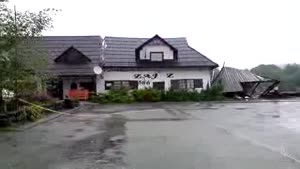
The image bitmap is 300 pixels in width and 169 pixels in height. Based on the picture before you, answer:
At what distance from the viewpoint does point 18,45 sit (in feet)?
57.5

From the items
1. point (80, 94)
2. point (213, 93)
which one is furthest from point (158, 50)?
point (80, 94)

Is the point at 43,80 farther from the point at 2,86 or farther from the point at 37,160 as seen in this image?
the point at 37,160

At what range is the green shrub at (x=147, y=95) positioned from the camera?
4256 cm

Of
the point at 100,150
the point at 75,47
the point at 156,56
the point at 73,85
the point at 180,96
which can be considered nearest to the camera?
the point at 100,150

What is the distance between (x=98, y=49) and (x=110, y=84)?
4.43m

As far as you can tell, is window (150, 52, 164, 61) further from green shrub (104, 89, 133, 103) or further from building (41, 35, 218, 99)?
green shrub (104, 89, 133, 103)

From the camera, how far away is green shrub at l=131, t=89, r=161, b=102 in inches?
1676

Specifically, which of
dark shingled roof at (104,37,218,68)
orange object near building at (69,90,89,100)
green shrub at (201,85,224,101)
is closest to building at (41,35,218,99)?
dark shingled roof at (104,37,218,68)

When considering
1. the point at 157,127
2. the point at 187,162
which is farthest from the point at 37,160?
the point at 157,127

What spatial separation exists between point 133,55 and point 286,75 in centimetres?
2705

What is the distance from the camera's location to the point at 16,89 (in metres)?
18.5

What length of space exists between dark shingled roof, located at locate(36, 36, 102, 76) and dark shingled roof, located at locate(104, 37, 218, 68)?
119 centimetres

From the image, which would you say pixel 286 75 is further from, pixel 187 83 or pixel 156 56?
pixel 156 56

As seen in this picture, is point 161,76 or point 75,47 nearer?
point 161,76
